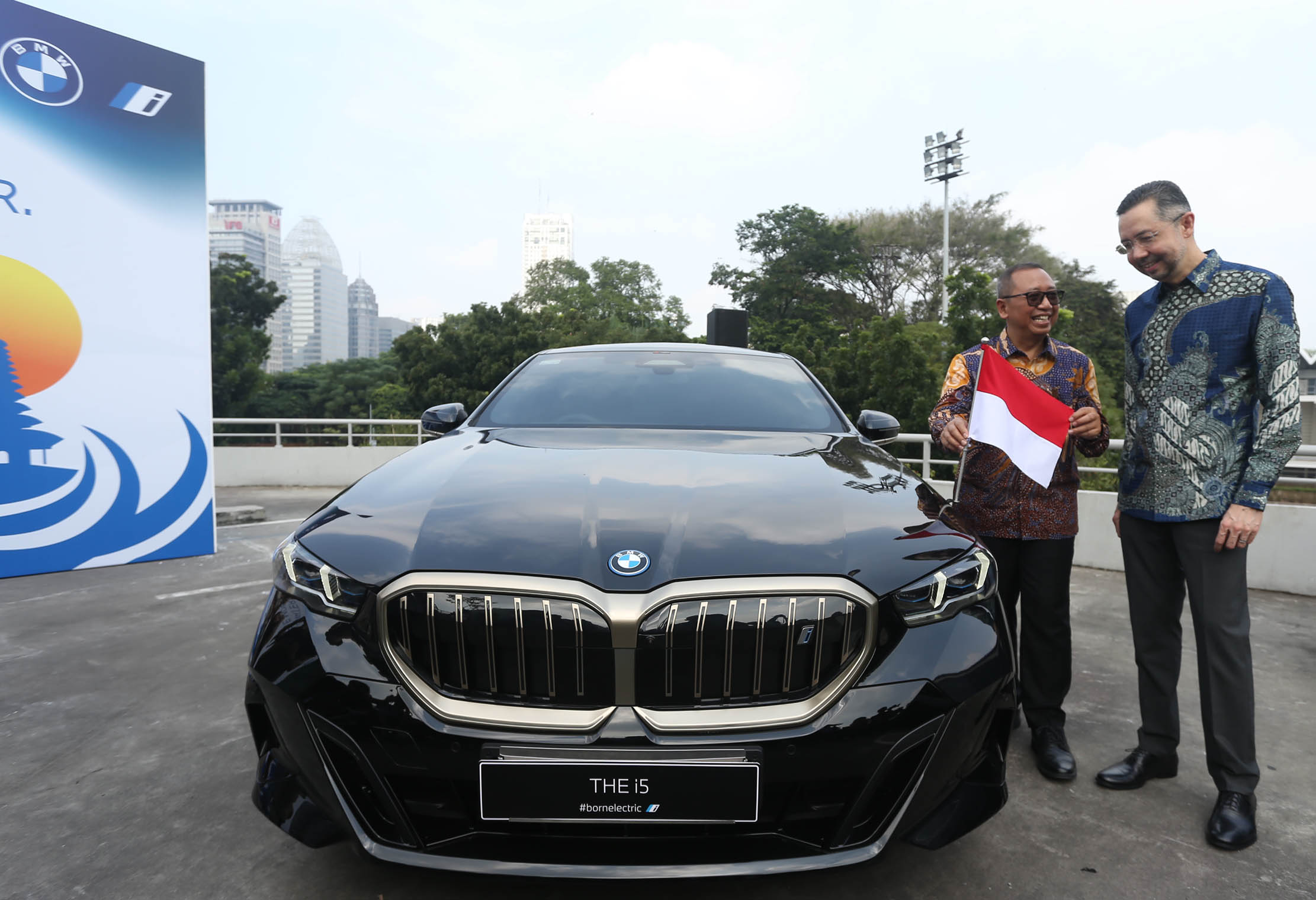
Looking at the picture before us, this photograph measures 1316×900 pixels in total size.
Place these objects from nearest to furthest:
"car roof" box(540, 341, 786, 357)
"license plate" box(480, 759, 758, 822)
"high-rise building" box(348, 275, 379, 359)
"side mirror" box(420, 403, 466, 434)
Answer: "license plate" box(480, 759, 758, 822), "side mirror" box(420, 403, 466, 434), "car roof" box(540, 341, 786, 357), "high-rise building" box(348, 275, 379, 359)

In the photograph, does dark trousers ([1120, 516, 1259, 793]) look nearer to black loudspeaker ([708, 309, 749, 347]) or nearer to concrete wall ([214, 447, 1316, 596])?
concrete wall ([214, 447, 1316, 596])

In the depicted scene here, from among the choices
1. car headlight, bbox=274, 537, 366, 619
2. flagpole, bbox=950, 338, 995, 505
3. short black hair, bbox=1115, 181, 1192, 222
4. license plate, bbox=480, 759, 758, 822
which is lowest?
license plate, bbox=480, 759, 758, 822

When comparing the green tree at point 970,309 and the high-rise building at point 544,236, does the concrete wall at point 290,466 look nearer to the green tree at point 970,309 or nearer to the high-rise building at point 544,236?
the green tree at point 970,309

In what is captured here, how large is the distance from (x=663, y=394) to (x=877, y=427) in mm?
781

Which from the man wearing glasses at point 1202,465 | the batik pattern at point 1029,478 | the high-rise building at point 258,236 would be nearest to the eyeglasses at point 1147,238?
the man wearing glasses at point 1202,465

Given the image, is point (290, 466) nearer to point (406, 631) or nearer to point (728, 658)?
point (406, 631)

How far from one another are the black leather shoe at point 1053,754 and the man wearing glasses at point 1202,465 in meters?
0.10

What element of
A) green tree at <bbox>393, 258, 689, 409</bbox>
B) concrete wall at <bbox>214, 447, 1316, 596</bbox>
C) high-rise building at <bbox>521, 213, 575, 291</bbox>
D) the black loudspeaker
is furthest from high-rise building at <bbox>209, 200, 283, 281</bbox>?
concrete wall at <bbox>214, 447, 1316, 596</bbox>

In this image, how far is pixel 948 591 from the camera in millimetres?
1896

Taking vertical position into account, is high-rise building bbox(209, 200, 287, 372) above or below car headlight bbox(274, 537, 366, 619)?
above

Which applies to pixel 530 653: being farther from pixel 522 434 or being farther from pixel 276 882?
pixel 522 434

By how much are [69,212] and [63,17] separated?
4.19ft

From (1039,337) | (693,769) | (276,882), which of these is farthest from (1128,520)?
(276,882)

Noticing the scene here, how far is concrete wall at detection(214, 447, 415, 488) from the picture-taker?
43.3ft
